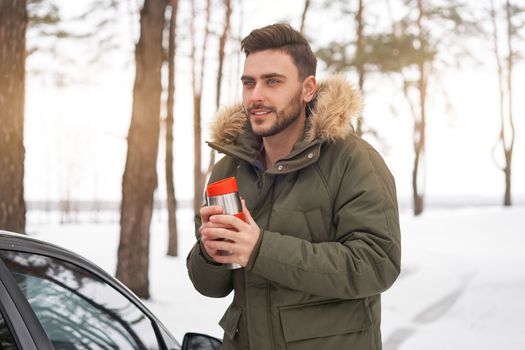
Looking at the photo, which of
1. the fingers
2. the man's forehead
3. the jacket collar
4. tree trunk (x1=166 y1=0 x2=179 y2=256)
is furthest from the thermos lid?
tree trunk (x1=166 y1=0 x2=179 y2=256)

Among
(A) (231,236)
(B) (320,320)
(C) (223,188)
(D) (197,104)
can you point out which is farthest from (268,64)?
(D) (197,104)

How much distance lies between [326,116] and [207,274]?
69 centimetres

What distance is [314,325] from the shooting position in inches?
72.0

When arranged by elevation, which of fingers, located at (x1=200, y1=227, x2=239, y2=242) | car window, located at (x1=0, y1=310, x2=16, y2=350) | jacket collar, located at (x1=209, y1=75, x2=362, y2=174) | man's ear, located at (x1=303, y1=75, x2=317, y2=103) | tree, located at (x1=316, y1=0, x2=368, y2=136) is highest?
tree, located at (x1=316, y1=0, x2=368, y2=136)

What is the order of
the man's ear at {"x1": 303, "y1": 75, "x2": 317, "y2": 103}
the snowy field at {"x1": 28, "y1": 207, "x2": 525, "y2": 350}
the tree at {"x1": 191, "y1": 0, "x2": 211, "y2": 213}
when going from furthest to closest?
1. the tree at {"x1": 191, "y1": 0, "x2": 211, "y2": 213}
2. the snowy field at {"x1": 28, "y1": 207, "x2": 525, "y2": 350}
3. the man's ear at {"x1": 303, "y1": 75, "x2": 317, "y2": 103}

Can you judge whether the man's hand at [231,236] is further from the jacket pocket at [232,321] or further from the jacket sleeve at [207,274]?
the jacket pocket at [232,321]

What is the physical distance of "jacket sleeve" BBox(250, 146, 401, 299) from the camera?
172cm

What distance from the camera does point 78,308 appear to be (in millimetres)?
1943

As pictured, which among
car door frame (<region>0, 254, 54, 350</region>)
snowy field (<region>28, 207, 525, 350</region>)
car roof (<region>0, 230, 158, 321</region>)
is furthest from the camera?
snowy field (<region>28, 207, 525, 350</region>)

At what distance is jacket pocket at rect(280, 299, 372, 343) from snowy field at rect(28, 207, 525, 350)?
15.5ft

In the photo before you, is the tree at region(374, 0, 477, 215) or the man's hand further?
the tree at region(374, 0, 477, 215)

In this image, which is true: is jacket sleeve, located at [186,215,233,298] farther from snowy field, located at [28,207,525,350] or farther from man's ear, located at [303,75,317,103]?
snowy field, located at [28,207,525,350]

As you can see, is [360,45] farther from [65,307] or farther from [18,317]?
[18,317]

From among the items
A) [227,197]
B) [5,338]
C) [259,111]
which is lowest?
[5,338]
